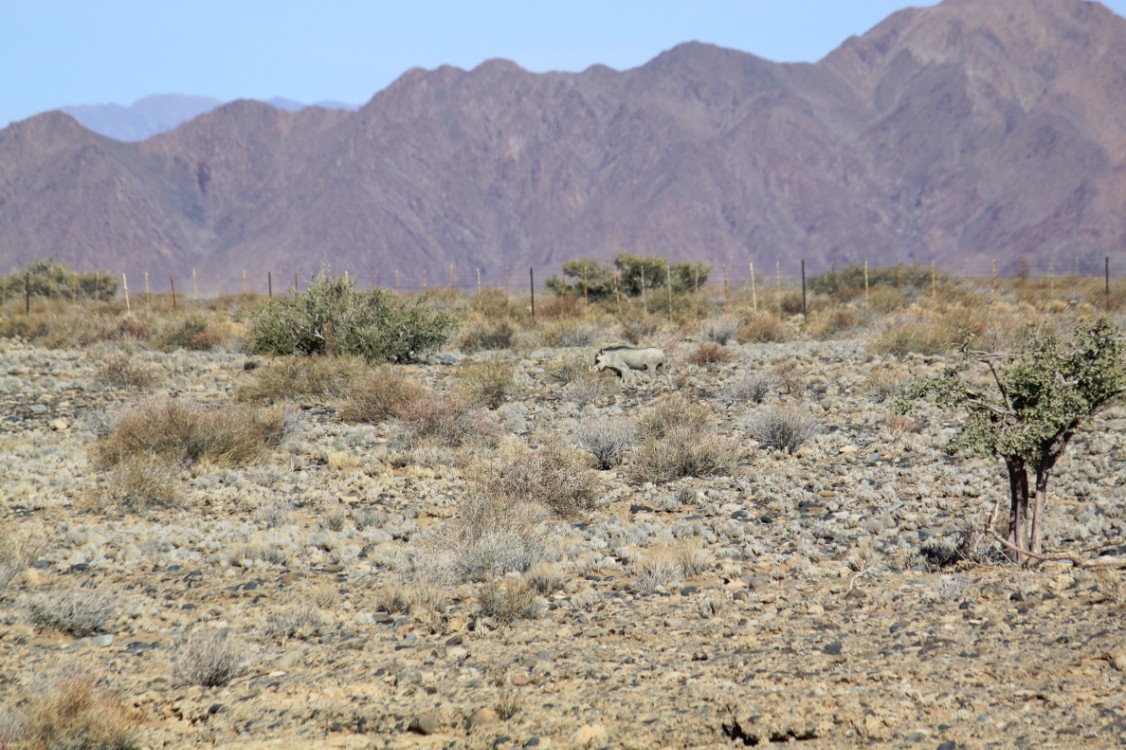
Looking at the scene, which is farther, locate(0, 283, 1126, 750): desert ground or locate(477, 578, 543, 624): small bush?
locate(477, 578, 543, 624): small bush

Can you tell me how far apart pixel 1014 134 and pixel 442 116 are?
85.4 metres

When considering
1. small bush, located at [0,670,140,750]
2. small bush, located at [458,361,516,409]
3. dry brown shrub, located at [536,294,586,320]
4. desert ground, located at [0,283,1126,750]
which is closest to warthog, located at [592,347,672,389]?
small bush, located at [458,361,516,409]

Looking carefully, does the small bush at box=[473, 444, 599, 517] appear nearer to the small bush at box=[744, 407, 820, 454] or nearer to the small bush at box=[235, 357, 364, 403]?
the small bush at box=[744, 407, 820, 454]

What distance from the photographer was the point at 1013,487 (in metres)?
7.16

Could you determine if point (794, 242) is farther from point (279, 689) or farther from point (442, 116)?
point (279, 689)

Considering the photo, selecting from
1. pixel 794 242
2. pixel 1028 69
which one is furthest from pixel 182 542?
pixel 1028 69

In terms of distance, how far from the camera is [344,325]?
18406mm

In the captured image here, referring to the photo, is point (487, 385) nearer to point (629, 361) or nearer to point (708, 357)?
point (629, 361)

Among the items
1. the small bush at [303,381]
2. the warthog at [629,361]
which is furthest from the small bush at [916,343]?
the small bush at [303,381]

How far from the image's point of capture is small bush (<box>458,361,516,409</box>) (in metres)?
14.8

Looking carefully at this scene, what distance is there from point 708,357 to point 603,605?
1238 centimetres

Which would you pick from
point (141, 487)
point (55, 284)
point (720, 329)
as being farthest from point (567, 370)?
point (55, 284)

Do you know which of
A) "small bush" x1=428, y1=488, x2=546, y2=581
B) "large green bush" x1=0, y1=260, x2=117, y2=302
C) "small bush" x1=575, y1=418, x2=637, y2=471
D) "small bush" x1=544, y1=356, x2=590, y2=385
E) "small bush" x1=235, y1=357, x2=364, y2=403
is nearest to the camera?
"small bush" x1=428, y1=488, x2=546, y2=581

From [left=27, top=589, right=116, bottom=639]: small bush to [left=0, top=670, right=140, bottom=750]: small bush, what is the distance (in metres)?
1.40
